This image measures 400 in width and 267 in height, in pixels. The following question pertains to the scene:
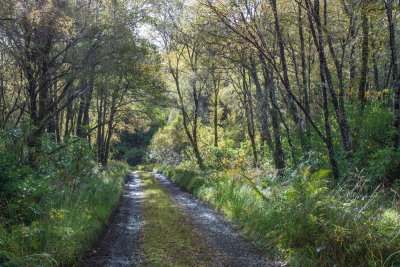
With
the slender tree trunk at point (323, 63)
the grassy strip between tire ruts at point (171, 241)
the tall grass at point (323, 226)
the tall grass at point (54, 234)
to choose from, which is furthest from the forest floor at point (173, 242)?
the slender tree trunk at point (323, 63)

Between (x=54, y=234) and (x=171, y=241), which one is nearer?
(x=54, y=234)

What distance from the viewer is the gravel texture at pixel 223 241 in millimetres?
6953

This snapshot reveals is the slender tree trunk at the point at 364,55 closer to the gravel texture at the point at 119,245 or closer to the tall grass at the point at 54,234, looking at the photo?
the gravel texture at the point at 119,245

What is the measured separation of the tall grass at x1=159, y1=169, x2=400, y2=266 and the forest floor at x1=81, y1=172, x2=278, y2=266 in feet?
1.68

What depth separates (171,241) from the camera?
8.38m

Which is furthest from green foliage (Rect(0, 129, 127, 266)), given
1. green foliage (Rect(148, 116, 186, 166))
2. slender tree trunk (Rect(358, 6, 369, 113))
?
green foliage (Rect(148, 116, 186, 166))

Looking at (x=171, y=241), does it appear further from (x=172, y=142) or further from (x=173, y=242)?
(x=172, y=142)

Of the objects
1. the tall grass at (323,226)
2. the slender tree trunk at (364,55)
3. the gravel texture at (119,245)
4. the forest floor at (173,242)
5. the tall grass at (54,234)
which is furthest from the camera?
A: the slender tree trunk at (364,55)

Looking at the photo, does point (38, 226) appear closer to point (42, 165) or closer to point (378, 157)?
point (42, 165)

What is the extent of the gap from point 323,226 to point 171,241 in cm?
374

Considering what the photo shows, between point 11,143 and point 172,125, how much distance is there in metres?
33.9

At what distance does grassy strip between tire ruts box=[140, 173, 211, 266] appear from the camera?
6992 millimetres

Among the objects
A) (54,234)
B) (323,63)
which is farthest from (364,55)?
(54,234)

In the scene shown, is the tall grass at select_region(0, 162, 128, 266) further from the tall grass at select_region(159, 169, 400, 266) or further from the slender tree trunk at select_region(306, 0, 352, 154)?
the slender tree trunk at select_region(306, 0, 352, 154)
